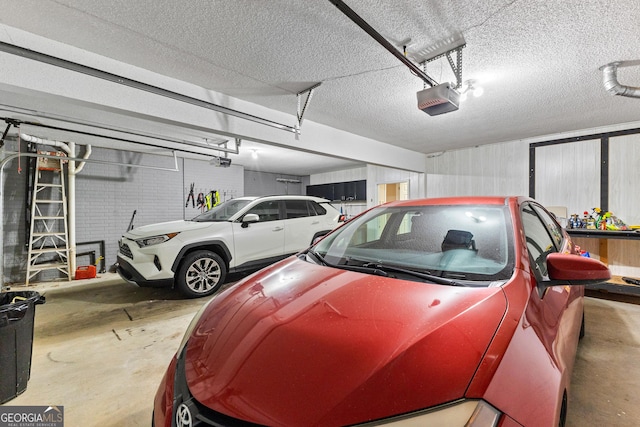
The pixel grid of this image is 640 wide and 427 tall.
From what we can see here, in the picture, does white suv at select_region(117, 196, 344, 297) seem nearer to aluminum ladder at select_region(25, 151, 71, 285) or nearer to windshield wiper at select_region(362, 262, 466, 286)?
aluminum ladder at select_region(25, 151, 71, 285)

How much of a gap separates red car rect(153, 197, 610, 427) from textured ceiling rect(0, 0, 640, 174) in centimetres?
158

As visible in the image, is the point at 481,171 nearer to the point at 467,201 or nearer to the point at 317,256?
the point at 467,201

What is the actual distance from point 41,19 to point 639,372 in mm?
5159

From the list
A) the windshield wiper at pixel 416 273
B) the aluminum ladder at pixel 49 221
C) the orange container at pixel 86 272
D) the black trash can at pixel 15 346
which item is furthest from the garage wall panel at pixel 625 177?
the aluminum ladder at pixel 49 221

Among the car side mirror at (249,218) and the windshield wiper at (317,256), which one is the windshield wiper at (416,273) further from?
the car side mirror at (249,218)

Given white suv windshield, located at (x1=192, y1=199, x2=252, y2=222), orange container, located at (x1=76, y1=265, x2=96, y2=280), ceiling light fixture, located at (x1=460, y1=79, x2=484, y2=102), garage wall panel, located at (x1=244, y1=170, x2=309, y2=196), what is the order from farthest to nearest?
garage wall panel, located at (x1=244, y1=170, x2=309, y2=196) → orange container, located at (x1=76, y1=265, x2=96, y2=280) → white suv windshield, located at (x1=192, y1=199, x2=252, y2=222) → ceiling light fixture, located at (x1=460, y1=79, x2=484, y2=102)

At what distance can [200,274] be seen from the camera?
12.6 ft

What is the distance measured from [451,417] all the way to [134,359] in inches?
100

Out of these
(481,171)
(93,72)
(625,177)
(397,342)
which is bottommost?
(397,342)

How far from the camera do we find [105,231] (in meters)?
5.70

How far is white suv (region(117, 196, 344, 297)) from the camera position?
3572mm

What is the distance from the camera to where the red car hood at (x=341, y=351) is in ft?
2.29

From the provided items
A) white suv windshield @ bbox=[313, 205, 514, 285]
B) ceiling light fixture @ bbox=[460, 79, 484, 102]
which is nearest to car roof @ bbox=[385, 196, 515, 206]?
white suv windshield @ bbox=[313, 205, 514, 285]

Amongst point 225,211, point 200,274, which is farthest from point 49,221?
point 200,274
